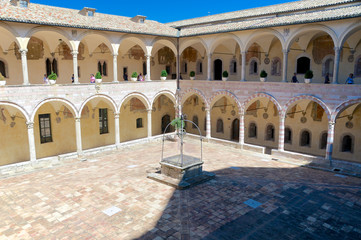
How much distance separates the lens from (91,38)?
20016mm

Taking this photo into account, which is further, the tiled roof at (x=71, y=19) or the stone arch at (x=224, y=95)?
the stone arch at (x=224, y=95)

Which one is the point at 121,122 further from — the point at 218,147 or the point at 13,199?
the point at 13,199

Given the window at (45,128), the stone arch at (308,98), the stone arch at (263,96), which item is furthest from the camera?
the window at (45,128)

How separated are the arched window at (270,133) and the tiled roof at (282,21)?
7752 mm

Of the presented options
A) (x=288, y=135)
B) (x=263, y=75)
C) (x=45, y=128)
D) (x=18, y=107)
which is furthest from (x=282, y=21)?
(x=45, y=128)

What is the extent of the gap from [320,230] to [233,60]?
1595 cm

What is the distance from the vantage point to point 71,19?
17625 mm

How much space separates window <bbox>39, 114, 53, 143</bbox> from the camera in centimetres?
2009

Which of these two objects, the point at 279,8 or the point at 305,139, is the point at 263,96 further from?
the point at 279,8

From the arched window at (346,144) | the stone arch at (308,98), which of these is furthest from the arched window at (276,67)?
the arched window at (346,144)

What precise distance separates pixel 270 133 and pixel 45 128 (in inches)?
627

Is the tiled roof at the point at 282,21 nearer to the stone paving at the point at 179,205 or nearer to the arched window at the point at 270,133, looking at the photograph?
the arched window at the point at 270,133

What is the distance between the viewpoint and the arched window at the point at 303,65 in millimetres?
20181

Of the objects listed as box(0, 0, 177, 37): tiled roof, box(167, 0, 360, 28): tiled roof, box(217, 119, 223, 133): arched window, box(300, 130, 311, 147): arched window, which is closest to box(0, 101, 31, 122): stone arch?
box(0, 0, 177, 37): tiled roof
